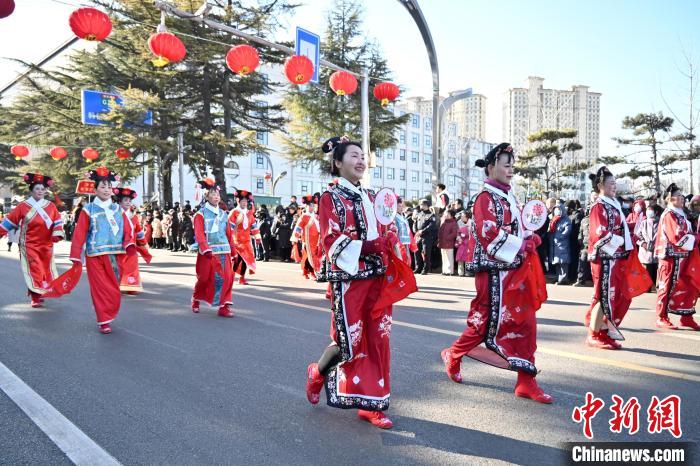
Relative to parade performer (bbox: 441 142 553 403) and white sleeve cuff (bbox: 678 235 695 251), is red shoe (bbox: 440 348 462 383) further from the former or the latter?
white sleeve cuff (bbox: 678 235 695 251)

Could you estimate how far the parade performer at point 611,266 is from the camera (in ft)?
17.5

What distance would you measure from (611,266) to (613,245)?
23 centimetres

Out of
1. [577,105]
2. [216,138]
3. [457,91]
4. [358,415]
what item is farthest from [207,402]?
[577,105]

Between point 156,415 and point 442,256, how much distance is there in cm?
1027

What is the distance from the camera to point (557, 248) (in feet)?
36.7

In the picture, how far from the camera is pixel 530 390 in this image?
397cm

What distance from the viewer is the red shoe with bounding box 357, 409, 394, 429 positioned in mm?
3451

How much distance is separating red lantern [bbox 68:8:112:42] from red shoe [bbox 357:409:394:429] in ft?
28.2

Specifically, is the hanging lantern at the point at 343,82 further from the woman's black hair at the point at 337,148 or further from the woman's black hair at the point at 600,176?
the woman's black hair at the point at 337,148

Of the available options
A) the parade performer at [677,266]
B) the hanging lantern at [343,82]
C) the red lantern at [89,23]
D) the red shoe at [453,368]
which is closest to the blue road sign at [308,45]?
the hanging lantern at [343,82]

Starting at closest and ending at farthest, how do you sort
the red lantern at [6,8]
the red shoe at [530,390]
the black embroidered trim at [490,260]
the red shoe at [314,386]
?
the red shoe at [314,386], the red shoe at [530,390], the black embroidered trim at [490,260], the red lantern at [6,8]

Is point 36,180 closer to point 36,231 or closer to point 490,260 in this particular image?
point 36,231

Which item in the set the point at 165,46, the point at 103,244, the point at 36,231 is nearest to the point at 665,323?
the point at 103,244

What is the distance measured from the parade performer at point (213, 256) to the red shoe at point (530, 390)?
176 inches
